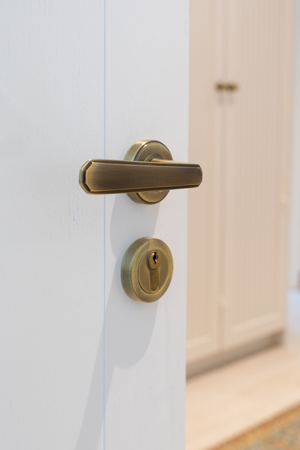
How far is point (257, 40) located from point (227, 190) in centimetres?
67

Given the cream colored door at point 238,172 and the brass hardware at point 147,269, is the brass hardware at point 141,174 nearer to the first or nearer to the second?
the brass hardware at point 147,269

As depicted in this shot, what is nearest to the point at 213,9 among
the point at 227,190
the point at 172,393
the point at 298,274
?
the point at 227,190

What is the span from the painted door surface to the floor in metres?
1.19

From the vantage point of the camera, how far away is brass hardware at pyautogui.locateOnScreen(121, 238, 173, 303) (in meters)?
0.30

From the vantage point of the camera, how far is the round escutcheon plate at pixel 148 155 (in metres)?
0.30

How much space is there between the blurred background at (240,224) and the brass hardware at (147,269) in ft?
4.22

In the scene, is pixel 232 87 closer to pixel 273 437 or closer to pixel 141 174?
pixel 273 437

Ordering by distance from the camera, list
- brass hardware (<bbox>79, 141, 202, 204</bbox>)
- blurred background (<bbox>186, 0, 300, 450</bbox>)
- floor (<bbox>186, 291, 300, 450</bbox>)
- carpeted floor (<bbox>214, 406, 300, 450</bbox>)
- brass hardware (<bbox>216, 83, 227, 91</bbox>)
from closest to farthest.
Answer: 1. brass hardware (<bbox>79, 141, 202, 204</bbox>)
2. carpeted floor (<bbox>214, 406, 300, 450</bbox>)
3. floor (<bbox>186, 291, 300, 450</bbox>)
4. blurred background (<bbox>186, 0, 300, 450</bbox>)
5. brass hardware (<bbox>216, 83, 227, 91</bbox>)

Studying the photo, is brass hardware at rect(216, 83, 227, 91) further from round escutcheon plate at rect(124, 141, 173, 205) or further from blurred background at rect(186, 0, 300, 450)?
round escutcheon plate at rect(124, 141, 173, 205)

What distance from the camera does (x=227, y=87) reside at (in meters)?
1.80

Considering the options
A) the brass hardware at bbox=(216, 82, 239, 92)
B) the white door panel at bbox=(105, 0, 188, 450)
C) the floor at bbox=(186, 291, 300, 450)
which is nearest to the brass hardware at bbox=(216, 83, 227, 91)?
the brass hardware at bbox=(216, 82, 239, 92)

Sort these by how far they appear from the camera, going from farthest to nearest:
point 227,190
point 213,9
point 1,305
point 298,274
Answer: point 298,274 → point 227,190 → point 213,9 → point 1,305

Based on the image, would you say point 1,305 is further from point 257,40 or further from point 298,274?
point 298,274

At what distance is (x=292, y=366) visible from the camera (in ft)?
6.45
